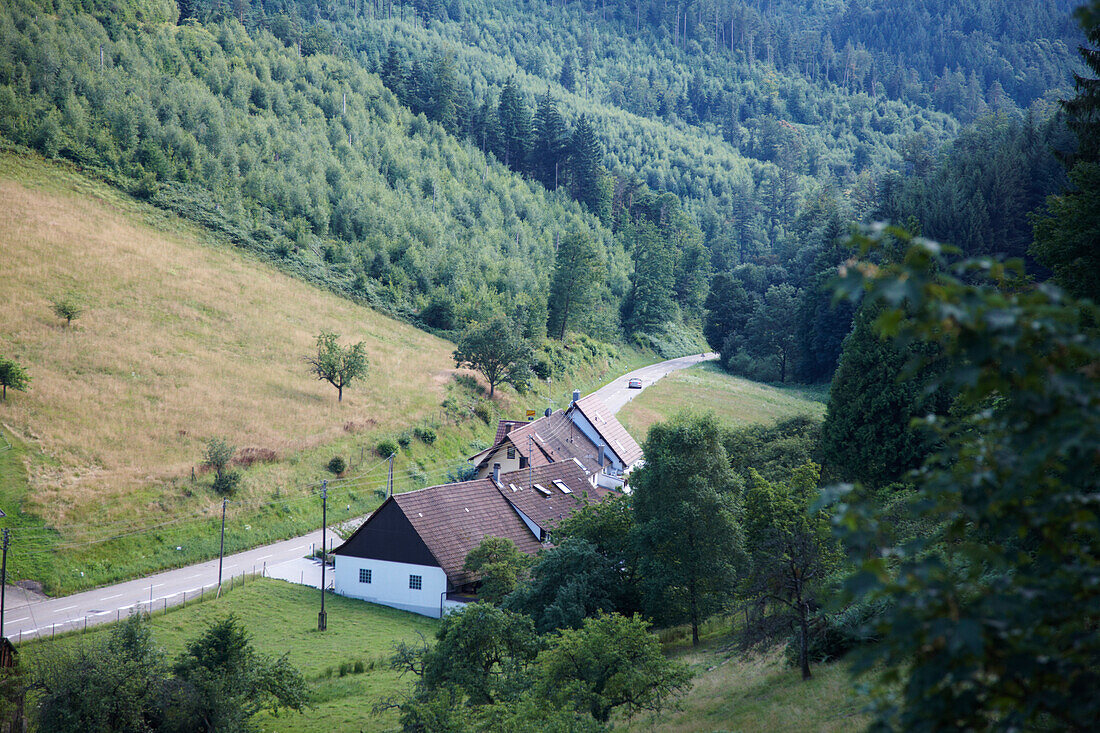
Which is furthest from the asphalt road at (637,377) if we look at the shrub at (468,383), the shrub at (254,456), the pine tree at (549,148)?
the pine tree at (549,148)

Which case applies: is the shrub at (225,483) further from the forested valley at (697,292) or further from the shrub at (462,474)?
the forested valley at (697,292)

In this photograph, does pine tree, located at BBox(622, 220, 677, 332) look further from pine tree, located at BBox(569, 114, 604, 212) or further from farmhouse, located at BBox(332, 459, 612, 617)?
farmhouse, located at BBox(332, 459, 612, 617)

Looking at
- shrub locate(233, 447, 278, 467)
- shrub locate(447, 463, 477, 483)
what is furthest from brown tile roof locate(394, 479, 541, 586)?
shrub locate(233, 447, 278, 467)

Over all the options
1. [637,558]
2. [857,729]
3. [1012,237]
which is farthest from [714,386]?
[857,729]

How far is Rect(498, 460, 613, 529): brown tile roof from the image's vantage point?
40.7 metres

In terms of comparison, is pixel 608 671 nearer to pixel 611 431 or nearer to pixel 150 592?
pixel 150 592

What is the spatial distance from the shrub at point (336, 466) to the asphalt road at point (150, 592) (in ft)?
15.4

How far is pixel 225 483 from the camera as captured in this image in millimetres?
42969

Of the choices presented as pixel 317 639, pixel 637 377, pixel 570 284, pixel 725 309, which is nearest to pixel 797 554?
pixel 317 639

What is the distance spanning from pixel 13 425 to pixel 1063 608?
49.5 meters

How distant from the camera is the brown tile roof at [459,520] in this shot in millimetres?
36344

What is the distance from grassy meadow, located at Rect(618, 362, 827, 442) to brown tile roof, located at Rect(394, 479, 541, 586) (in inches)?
914

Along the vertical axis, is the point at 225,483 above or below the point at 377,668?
below

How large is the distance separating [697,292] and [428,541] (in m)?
90.1
